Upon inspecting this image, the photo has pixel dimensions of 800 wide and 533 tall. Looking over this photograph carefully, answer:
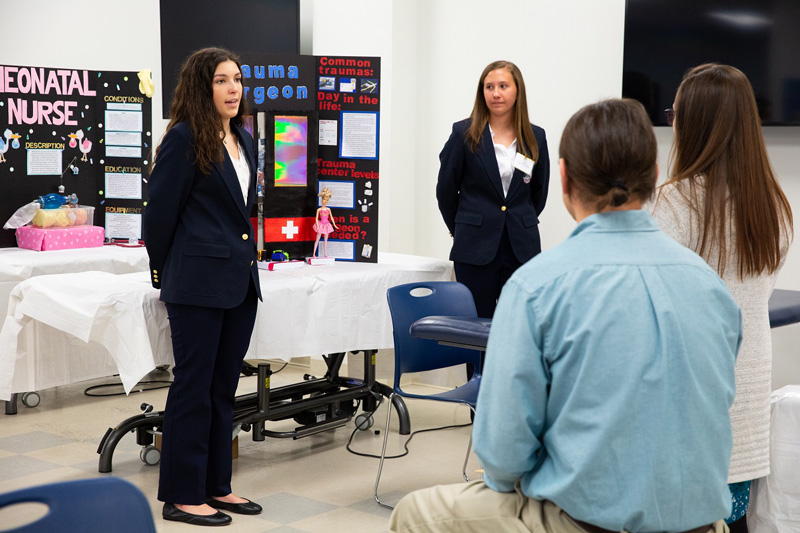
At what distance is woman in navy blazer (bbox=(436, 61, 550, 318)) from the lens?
3963 millimetres

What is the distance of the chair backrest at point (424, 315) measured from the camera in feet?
10.9

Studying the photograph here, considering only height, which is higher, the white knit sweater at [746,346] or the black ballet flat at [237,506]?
the white knit sweater at [746,346]

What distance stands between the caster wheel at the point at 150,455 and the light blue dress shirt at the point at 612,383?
2613 mm

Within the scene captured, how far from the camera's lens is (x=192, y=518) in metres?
3.09

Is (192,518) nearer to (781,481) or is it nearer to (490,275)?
(490,275)

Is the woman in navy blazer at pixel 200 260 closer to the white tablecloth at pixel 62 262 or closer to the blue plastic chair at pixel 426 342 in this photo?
the blue plastic chair at pixel 426 342

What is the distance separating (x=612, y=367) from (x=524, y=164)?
108 inches

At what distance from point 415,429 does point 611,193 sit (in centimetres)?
317

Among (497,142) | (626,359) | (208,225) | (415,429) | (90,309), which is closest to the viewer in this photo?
(626,359)

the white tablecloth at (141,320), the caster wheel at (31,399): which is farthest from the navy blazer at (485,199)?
the caster wheel at (31,399)

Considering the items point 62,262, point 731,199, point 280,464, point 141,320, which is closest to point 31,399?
point 62,262

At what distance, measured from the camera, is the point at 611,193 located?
1.38 meters

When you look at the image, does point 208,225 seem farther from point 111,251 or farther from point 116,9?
point 116,9

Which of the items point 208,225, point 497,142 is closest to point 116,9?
point 497,142
